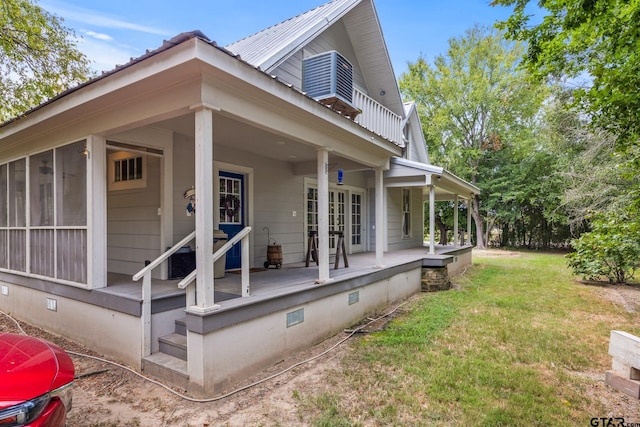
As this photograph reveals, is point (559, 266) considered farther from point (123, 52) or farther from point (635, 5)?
point (123, 52)

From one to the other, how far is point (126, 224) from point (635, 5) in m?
6.73

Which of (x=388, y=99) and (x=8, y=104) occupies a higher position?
(x=388, y=99)

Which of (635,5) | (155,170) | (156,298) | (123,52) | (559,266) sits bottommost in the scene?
(559,266)

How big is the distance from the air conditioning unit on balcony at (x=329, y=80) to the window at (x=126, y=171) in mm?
3467

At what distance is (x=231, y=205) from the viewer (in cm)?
636

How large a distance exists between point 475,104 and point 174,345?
70.7 ft

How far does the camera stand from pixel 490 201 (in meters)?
19.8

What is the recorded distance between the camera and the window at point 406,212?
12152mm

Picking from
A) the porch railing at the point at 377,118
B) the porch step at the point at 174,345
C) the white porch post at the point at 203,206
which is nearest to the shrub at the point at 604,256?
the porch railing at the point at 377,118

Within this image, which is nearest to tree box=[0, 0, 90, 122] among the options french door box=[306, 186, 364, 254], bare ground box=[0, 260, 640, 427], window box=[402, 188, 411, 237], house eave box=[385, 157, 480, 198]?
french door box=[306, 186, 364, 254]

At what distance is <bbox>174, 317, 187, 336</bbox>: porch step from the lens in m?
3.96

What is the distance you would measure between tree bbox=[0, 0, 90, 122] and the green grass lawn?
7901 millimetres

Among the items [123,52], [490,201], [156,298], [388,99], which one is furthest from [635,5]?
[123,52]

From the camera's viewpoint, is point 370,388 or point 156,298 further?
point 156,298
